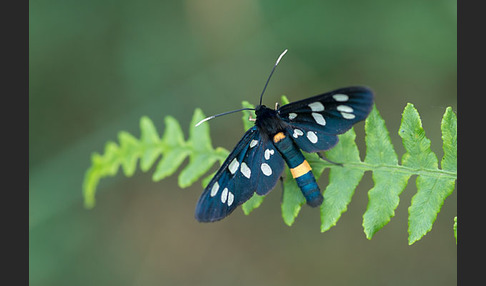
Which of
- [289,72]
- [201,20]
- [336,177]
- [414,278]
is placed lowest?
[414,278]

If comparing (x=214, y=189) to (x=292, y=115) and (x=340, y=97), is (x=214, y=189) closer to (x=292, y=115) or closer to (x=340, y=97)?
(x=292, y=115)

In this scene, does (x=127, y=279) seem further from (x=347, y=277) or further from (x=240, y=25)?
(x=240, y=25)

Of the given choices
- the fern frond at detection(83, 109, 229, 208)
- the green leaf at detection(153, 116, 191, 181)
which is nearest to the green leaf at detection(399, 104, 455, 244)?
the fern frond at detection(83, 109, 229, 208)

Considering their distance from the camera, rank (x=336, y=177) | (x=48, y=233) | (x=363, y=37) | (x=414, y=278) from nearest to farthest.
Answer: (x=336, y=177), (x=414, y=278), (x=363, y=37), (x=48, y=233)

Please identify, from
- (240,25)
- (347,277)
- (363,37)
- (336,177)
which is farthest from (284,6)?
(347,277)

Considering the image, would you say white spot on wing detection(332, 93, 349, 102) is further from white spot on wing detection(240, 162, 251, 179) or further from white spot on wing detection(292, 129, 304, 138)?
white spot on wing detection(240, 162, 251, 179)

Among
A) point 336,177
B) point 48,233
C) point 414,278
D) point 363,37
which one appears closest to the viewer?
point 336,177
